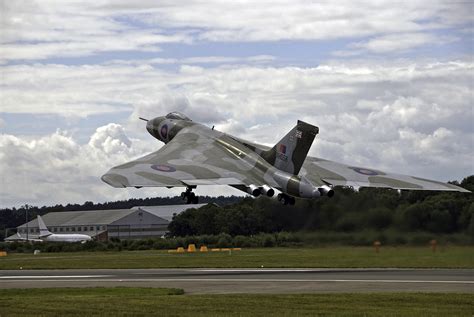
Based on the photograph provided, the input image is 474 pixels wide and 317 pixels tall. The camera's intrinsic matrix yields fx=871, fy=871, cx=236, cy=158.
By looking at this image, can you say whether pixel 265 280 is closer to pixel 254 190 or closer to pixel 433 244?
pixel 254 190

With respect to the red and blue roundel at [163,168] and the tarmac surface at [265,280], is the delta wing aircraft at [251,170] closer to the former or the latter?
the red and blue roundel at [163,168]

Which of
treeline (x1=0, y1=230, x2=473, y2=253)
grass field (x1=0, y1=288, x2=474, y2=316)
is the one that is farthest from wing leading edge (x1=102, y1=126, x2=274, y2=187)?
grass field (x1=0, y1=288, x2=474, y2=316)

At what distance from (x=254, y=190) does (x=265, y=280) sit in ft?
20.0

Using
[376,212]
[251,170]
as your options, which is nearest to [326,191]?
[376,212]

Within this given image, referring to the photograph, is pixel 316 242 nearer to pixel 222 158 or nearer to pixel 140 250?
pixel 222 158

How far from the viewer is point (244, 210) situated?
5869 centimetres

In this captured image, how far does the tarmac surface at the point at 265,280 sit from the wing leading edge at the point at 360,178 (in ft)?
15.0

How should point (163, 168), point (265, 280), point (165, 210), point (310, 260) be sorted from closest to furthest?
Answer: point (265, 280)
point (163, 168)
point (310, 260)
point (165, 210)

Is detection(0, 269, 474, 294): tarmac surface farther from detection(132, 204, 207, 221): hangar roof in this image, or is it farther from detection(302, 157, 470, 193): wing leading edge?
detection(132, 204, 207, 221): hangar roof

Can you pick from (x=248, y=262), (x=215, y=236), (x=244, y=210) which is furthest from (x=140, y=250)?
(x=248, y=262)

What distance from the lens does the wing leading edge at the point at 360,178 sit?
145 feet

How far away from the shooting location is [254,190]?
1667 inches

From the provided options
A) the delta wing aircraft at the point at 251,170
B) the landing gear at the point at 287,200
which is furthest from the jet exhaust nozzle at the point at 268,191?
the landing gear at the point at 287,200

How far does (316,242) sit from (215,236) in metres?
35.1
